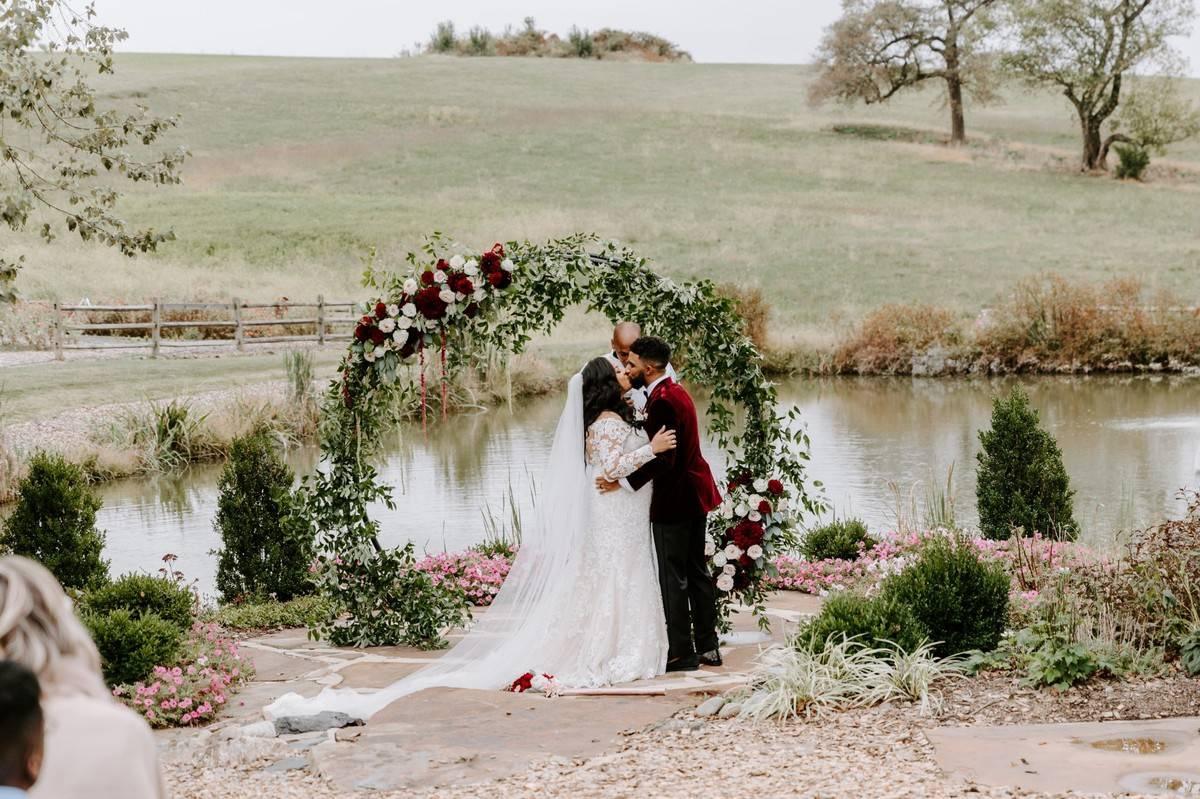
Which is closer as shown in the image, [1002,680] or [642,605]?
[1002,680]

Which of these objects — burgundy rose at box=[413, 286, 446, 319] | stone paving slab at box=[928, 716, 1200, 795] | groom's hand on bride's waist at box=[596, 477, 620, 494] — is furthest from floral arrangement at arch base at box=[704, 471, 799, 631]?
stone paving slab at box=[928, 716, 1200, 795]

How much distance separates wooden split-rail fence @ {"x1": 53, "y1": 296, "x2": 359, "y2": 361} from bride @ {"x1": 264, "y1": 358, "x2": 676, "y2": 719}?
75.0ft

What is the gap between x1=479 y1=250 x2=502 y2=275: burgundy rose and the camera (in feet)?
30.3

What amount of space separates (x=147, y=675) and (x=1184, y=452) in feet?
56.1

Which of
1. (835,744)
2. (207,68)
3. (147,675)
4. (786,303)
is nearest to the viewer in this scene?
(835,744)

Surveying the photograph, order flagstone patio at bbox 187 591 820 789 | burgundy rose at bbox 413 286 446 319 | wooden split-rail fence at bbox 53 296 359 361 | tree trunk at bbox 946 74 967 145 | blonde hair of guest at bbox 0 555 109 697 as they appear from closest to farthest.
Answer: blonde hair of guest at bbox 0 555 109 697 < flagstone patio at bbox 187 591 820 789 < burgundy rose at bbox 413 286 446 319 < wooden split-rail fence at bbox 53 296 359 361 < tree trunk at bbox 946 74 967 145

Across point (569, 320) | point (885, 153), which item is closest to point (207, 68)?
point (885, 153)

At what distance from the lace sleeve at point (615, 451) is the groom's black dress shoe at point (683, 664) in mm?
1254

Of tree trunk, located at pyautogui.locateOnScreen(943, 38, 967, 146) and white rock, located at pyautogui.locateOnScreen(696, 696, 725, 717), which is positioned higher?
tree trunk, located at pyautogui.locateOnScreen(943, 38, 967, 146)

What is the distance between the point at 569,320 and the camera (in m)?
36.6

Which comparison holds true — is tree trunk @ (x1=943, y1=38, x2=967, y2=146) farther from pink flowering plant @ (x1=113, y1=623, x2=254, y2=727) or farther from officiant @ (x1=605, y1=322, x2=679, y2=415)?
pink flowering plant @ (x1=113, y1=623, x2=254, y2=727)

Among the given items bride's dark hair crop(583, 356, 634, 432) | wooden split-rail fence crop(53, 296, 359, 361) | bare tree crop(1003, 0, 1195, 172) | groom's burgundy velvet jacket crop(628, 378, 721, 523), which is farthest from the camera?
bare tree crop(1003, 0, 1195, 172)

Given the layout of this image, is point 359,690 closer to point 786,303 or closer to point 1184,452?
point 1184,452

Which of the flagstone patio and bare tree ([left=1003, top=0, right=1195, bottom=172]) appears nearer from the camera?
the flagstone patio
